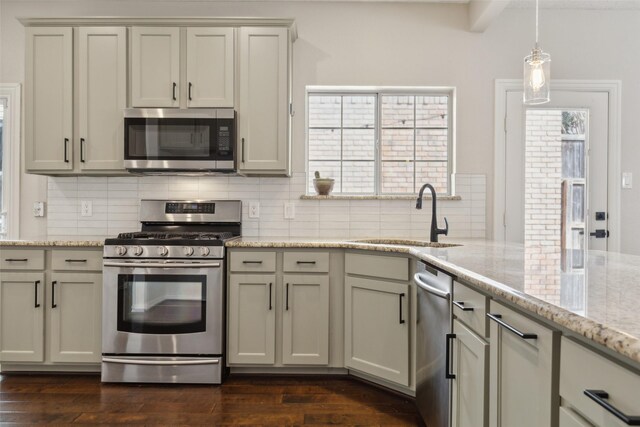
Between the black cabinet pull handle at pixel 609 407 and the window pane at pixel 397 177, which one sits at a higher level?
the window pane at pixel 397 177

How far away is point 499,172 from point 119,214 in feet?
10.0

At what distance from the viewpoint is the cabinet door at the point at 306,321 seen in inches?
112

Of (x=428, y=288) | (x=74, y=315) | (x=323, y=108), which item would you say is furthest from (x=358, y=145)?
(x=74, y=315)

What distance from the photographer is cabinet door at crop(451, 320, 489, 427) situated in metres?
1.40

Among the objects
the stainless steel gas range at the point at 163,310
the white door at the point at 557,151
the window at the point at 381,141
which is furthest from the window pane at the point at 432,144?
the stainless steel gas range at the point at 163,310

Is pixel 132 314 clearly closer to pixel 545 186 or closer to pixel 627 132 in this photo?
pixel 545 186

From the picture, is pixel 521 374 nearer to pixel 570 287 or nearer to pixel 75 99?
pixel 570 287

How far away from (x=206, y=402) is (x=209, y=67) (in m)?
2.22

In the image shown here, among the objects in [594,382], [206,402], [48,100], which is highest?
[48,100]

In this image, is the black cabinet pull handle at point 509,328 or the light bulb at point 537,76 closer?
the black cabinet pull handle at point 509,328

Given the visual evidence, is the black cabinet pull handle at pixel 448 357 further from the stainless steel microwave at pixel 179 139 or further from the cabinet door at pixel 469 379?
the stainless steel microwave at pixel 179 139

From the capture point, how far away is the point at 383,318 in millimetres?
2625

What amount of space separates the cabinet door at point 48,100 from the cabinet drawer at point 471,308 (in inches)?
113

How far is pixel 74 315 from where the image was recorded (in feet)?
9.38
